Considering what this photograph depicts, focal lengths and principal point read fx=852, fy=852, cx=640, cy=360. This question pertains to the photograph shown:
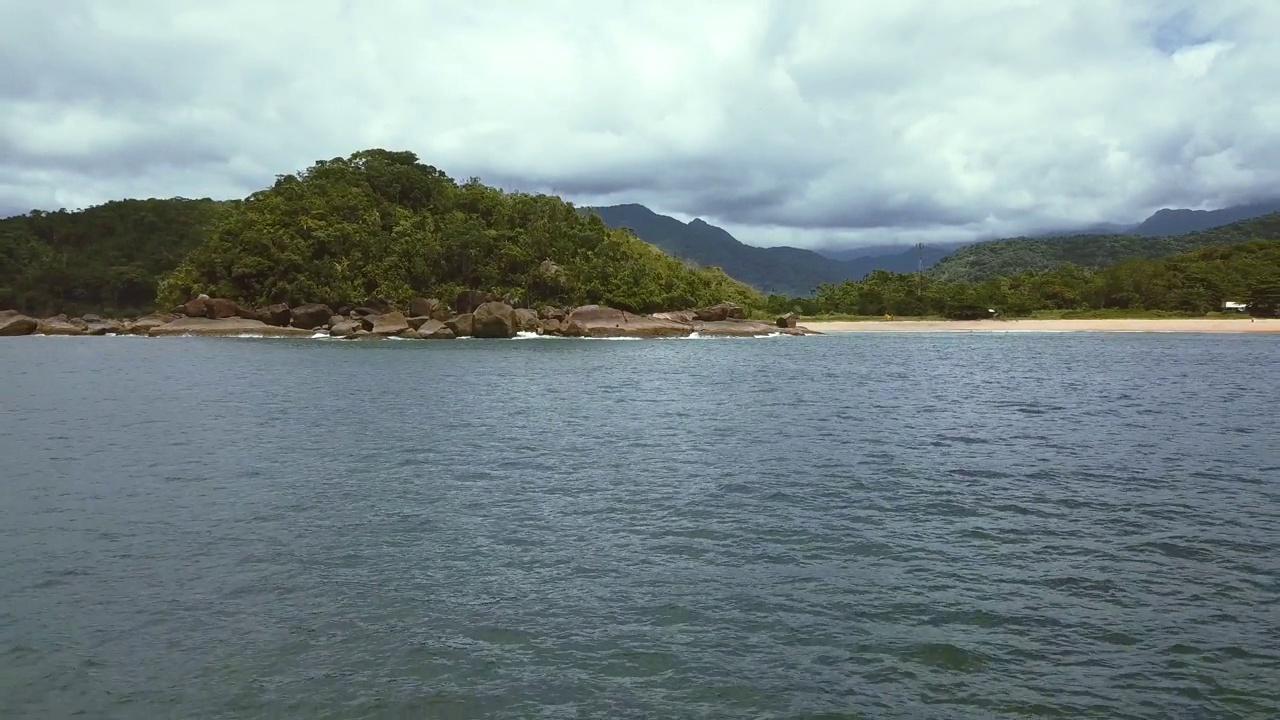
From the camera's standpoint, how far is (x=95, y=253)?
14338 centimetres

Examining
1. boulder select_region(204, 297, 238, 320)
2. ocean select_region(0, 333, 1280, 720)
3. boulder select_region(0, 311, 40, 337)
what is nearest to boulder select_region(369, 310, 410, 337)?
boulder select_region(204, 297, 238, 320)

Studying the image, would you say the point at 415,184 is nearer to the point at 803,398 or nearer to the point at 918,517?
the point at 803,398

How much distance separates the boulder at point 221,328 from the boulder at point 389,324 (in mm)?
8995

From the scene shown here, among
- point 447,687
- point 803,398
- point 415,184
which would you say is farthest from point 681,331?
point 447,687

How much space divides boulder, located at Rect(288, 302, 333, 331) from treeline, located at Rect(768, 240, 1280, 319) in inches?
2982

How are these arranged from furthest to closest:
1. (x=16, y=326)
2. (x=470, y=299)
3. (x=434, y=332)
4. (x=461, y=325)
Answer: (x=470, y=299) → (x=16, y=326) → (x=461, y=325) → (x=434, y=332)

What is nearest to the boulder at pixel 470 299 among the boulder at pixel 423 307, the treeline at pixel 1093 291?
the boulder at pixel 423 307

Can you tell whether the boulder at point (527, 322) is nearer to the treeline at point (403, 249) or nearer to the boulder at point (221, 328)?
the treeline at point (403, 249)

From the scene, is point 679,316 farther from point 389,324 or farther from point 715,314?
point 389,324

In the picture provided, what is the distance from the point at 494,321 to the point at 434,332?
22.9ft

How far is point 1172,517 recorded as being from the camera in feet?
56.4

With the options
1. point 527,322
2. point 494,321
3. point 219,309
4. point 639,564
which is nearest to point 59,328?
point 219,309

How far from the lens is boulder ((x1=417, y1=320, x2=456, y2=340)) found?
96.0 metres

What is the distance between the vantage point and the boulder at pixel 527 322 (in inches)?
3971
